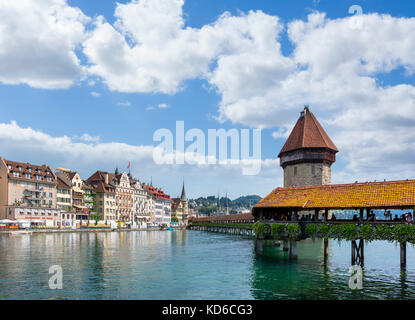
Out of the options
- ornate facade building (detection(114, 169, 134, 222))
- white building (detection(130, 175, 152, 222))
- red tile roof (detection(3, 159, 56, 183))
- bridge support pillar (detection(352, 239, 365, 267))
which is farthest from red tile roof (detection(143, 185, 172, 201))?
bridge support pillar (detection(352, 239, 365, 267))

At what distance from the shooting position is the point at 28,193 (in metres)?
97.2

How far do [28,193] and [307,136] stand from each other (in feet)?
216

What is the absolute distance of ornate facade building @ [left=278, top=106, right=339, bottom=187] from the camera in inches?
3155

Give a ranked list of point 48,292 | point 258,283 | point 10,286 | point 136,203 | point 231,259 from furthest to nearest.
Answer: point 136,203 < point 231,259 < point 258,283 < point 10,286 < point 48,292

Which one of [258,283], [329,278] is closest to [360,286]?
[329,278]

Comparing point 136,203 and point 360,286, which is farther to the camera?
point 136,203

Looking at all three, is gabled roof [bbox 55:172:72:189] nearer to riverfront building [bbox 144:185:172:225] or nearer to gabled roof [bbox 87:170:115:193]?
gabled roof [bbox 87:170:115:193]

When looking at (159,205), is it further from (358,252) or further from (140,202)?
(358,252)

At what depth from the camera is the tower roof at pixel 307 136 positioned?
3211 inches

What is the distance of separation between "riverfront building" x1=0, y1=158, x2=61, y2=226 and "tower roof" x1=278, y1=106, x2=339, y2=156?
59229 millimetres
